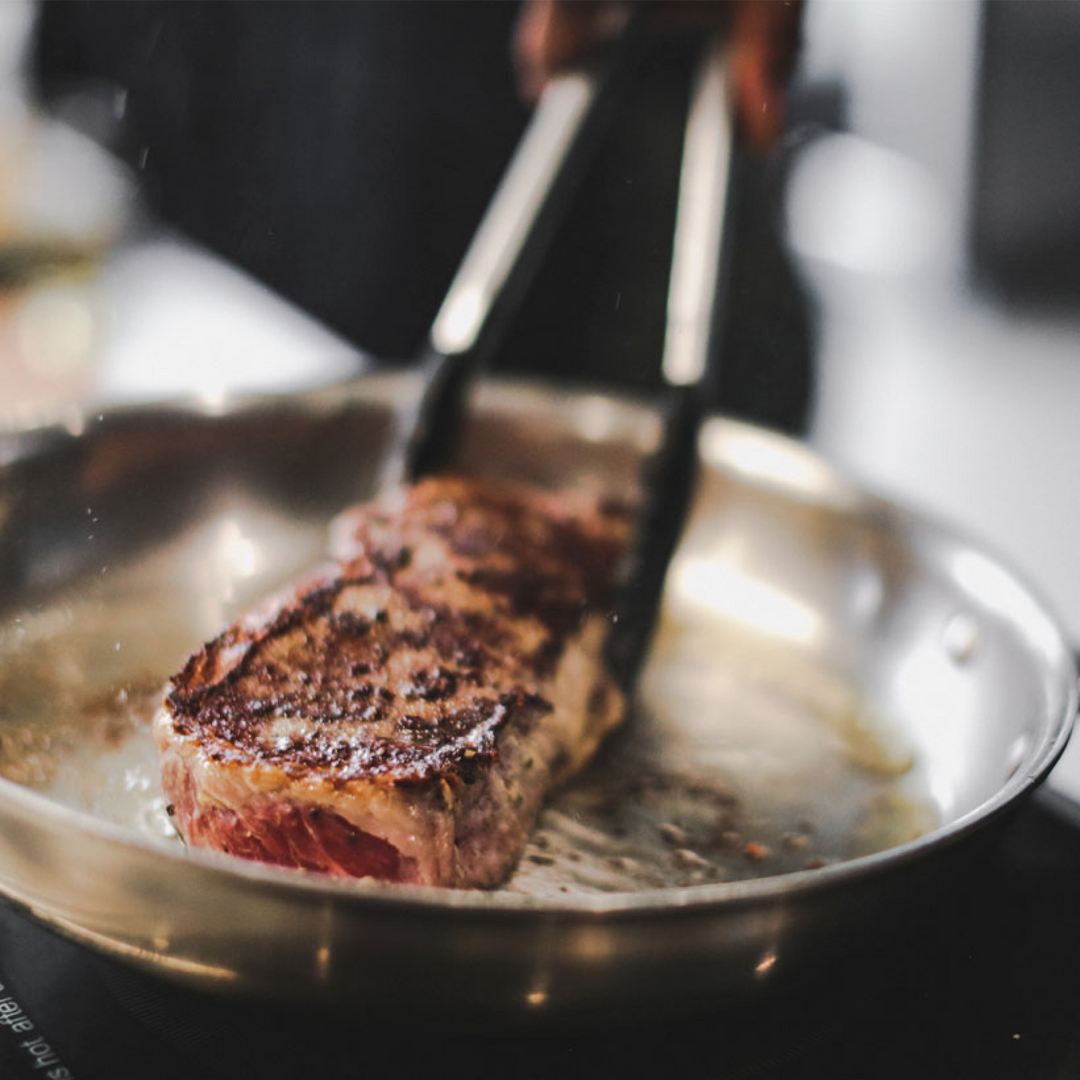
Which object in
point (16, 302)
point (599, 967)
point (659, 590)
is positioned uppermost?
point (599, 967)

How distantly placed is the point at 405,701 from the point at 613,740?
27 cm

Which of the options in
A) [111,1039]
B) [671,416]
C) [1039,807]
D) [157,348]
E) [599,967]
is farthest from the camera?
[157,348]

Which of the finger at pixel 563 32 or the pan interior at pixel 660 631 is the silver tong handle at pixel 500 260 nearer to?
the finger at pixel 563 32

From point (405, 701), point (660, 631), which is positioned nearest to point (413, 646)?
point (405, 701)

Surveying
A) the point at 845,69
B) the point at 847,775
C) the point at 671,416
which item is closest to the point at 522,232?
the point at 671,416

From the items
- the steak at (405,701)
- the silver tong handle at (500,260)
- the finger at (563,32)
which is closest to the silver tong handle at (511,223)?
the silver tong handle at (500,260)

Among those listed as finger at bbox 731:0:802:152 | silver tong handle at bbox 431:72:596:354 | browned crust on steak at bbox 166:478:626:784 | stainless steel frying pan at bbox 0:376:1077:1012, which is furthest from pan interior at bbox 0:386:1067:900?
finger at bbox 731:0:802:152

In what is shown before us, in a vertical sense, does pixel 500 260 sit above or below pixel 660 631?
above

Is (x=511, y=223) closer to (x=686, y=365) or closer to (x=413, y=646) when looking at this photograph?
(x=686, y=365)

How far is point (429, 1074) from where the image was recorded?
0.71 m

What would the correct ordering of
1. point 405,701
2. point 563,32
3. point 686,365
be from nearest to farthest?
point 405,701, point 686,365, point 563,32

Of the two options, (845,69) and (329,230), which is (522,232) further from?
(845,69)

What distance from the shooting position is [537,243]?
1.46 metres

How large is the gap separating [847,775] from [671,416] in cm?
46
